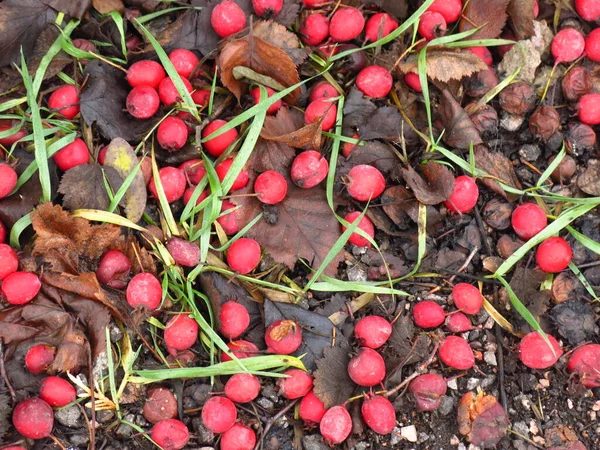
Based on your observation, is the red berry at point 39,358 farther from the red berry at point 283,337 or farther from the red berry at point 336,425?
the red berry at point 336,425

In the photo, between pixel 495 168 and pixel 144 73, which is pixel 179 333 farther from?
pixel 495 168

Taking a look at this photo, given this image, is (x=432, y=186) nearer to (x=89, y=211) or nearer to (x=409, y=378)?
(x=409, y=378)

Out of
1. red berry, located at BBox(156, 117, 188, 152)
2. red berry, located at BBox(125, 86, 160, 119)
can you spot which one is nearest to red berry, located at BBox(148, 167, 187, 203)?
red berry, located at BBox(156, 117, 188, 152)

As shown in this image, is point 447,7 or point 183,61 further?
point 447,7

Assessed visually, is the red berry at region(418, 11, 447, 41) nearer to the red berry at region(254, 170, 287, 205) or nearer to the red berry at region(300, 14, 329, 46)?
the red berry at region(300, 14, 329, 46)

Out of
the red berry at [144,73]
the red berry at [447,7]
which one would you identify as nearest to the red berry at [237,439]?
the red berry at [144,73]

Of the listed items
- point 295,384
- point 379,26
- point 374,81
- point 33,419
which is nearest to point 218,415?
point 295,384
